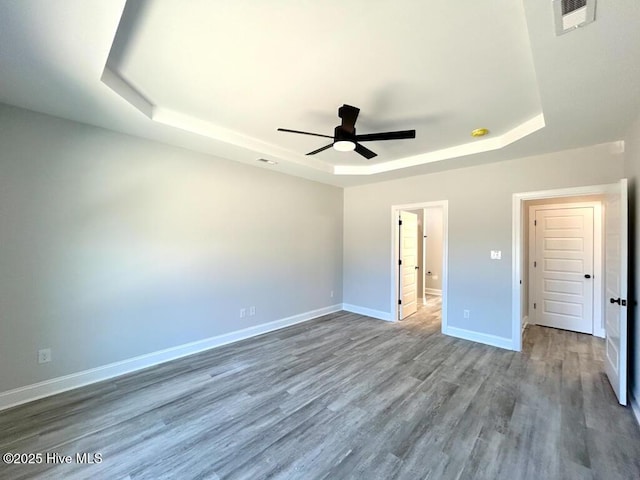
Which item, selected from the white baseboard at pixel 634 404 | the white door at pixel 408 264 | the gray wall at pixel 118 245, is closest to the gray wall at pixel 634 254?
the white baseboard at pixel 634 404

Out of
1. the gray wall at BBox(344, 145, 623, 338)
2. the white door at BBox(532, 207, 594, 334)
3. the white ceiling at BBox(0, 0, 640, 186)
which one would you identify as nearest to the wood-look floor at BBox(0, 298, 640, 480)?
the gray wall at BBox(344, 145, 623, 338)

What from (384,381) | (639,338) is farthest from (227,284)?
(639,338)

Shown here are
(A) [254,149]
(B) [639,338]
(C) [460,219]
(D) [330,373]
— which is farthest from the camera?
(C) [460,219]

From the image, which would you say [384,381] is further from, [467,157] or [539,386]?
[467,157]

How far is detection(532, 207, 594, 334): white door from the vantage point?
453 centimetres

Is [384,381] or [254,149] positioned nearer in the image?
[384,381]

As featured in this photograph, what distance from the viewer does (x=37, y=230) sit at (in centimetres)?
259

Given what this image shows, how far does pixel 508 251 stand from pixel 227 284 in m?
4.11

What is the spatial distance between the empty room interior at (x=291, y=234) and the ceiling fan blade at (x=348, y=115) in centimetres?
2

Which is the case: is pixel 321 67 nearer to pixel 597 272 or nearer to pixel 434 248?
pixel 597 272

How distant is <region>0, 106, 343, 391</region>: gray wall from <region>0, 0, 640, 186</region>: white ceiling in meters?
0.38

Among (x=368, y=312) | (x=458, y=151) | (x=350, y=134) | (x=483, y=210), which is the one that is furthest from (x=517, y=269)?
(x=350, y=134)

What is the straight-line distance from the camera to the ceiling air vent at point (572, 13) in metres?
1.29

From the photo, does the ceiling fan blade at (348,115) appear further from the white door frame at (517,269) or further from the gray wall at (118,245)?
the white door frame at (517,269)
